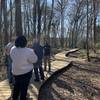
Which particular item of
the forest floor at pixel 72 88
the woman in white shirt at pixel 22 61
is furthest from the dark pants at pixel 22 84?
the forest floor at pixel 72 88

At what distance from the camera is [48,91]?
12172mm

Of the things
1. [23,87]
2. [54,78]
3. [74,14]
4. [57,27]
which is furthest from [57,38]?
[23,87]

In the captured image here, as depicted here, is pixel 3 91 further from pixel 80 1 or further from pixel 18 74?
pixel 80 1

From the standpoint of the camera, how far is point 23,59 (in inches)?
324

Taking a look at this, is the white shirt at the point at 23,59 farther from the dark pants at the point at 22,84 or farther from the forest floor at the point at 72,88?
the forest floor at the point at 72,88

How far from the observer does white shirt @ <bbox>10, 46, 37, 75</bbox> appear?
823 cm

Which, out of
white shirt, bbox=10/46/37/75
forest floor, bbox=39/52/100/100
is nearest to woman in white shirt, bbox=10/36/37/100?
white shirt, bbox=10/46/37/75

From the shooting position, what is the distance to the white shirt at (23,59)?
8.23 meters

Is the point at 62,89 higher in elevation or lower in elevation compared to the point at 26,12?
lower

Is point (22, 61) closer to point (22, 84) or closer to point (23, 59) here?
point (23, 59)

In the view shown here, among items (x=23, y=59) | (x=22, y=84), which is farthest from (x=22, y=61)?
(x=22, y=84)

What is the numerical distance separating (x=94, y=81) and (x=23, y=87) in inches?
282

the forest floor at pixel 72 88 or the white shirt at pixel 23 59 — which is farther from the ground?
the white shirt at pixel 23 59

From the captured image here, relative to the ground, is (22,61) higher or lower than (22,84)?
higher
